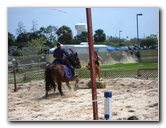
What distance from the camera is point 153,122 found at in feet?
21.1

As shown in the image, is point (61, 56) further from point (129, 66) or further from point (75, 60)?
point (129, 66)

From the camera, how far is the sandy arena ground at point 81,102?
6508 millimetres

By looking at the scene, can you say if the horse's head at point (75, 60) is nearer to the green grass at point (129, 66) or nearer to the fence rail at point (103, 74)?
the fence rail at point (103, 74)

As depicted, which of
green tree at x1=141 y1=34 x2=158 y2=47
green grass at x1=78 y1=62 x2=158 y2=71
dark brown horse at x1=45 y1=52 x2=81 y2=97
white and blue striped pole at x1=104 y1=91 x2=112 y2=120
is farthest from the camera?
dark brown horse at x1=45 y1=52 x2=81 y2=97

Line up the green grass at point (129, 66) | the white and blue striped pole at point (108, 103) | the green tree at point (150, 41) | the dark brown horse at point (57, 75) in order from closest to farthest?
the white and blue striped pole at point (108, 103) → the green tree at point (150, 41) → the green grass at point (129, 66) → the dark brown horse at point (57, 75)

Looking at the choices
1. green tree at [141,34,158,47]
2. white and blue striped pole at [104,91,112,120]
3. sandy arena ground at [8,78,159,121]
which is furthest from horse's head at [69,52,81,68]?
green tree at [141,34,158,47]

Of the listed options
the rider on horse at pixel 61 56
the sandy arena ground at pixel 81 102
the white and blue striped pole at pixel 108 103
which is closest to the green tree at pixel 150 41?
the sandy arena ground at pixel 81 102

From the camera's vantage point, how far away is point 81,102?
6.68 m

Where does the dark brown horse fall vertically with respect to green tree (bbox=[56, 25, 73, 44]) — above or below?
below

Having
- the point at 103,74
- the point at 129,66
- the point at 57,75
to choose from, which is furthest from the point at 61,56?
the point at 129,66

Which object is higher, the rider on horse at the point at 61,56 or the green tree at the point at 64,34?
the green tree at the point at 64,34

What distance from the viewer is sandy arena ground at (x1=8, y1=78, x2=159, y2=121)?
6.51 metres

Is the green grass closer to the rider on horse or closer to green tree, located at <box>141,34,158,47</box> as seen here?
green tree, located at <box>141,34,158,47</box>

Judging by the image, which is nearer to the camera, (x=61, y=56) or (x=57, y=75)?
(x=61, y=56)
